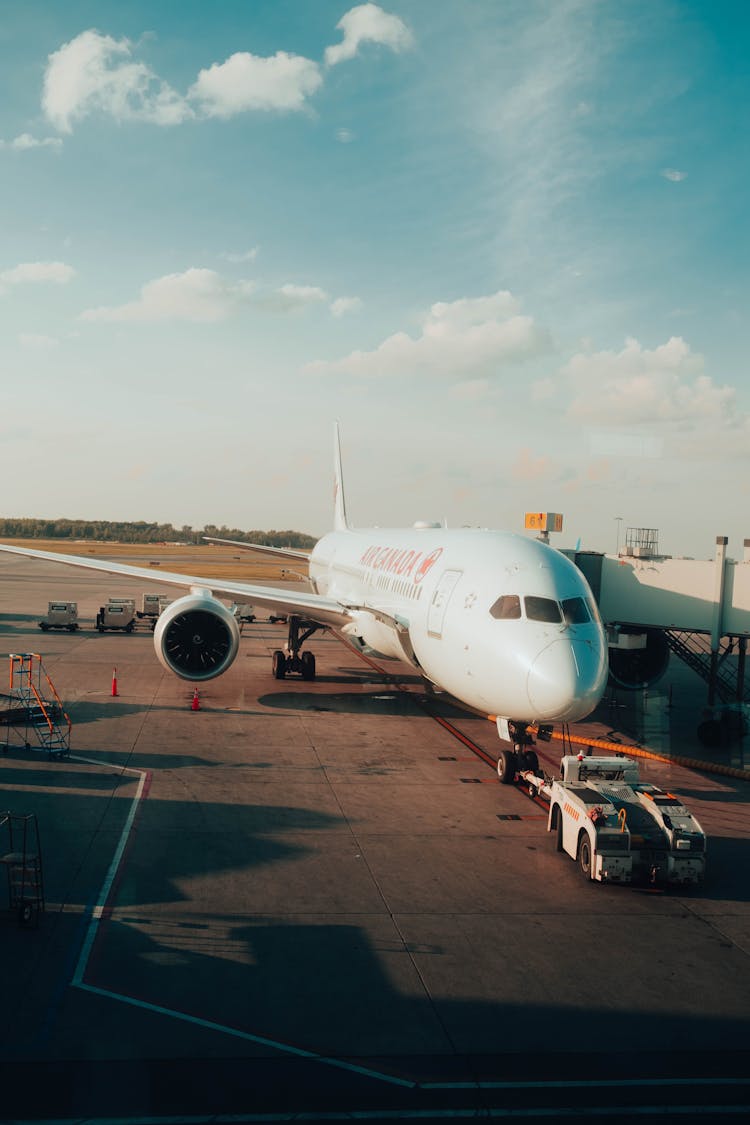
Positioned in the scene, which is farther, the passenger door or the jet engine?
the jet engine

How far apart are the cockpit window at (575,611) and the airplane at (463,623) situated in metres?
0.03

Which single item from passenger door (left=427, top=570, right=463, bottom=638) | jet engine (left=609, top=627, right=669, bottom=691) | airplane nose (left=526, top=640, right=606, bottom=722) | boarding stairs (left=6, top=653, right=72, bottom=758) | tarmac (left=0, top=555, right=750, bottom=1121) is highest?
passenger door (left=427, top=570, right=463, bottom=638)

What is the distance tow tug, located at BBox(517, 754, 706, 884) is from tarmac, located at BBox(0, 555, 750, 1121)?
13.6 inches

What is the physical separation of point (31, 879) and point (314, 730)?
10.8 metres

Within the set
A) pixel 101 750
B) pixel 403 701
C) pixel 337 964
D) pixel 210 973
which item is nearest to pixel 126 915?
pixel 210 973

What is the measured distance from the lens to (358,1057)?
7.46 meters

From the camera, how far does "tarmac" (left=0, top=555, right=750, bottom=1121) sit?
23.4ft

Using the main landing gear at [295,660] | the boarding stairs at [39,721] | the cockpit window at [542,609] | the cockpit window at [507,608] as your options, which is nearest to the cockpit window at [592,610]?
the cockpit window at [542,609]

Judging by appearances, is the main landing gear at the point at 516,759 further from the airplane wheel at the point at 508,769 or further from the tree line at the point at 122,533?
the tree line at the point at 122,533

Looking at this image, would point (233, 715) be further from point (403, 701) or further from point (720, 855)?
point (720, 855)

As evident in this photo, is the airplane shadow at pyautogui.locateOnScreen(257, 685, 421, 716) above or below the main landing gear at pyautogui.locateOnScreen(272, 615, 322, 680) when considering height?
below

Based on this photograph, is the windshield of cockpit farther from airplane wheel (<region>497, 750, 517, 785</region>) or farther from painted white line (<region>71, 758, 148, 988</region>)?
painted white line (<region>71, 758, 148, 988</region>)

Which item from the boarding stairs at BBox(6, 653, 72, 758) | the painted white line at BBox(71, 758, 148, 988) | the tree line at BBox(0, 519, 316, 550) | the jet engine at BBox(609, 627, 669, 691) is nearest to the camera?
the painted white line at BBox(71, 758, 148, 988)

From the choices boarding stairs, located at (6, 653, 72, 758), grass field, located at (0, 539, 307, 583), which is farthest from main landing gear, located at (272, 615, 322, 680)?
grass field, located at (0, 539, 307, 583)
